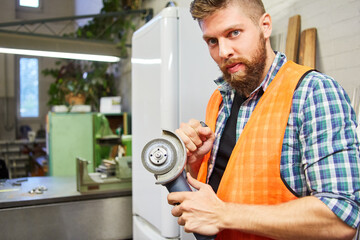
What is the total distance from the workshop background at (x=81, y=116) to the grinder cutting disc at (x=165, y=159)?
796 mm

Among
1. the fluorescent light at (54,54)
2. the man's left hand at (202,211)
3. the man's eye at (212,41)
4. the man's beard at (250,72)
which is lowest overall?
the man's left hand at (202,211)

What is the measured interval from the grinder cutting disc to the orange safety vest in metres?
0.16

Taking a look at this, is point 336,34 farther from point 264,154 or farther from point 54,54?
point 54,54

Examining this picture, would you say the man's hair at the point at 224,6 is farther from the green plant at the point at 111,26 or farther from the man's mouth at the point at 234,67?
the green plant at the point at 111,26

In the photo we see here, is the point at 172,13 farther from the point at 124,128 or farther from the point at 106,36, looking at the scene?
the point at 106,36

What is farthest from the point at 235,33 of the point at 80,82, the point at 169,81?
the point at 80,82

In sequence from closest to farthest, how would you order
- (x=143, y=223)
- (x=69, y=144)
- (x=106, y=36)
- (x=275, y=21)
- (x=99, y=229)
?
(x=275, y=21), (x=143, y=223), (x=99, y=229), (x=69, y=144), (x=106, y=36)

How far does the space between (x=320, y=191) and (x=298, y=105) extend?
24 cm

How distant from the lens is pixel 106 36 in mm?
4688

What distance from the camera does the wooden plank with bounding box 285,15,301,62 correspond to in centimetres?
→ 161

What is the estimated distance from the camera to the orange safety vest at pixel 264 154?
36.2 inches

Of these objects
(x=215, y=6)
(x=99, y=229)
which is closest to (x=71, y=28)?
(x=99, y=229)

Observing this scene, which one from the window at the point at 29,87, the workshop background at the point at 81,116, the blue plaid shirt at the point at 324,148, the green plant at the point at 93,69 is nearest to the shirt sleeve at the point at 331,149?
the blue plaid shirt at the point at 324,148

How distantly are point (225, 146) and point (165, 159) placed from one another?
10.8 inches
